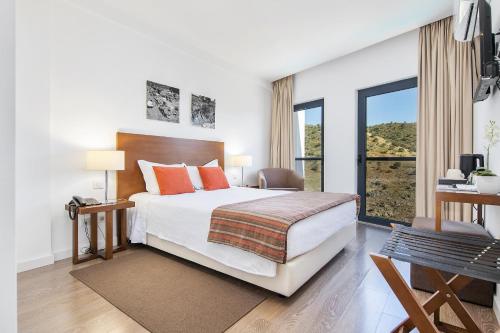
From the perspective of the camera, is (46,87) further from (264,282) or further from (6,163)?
(264,282)

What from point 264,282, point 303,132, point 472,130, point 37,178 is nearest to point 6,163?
point 264,282

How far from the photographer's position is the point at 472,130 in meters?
2.87

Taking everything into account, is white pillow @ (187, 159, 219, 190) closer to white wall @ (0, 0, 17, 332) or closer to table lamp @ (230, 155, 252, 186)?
table lamp @ (230, 155, 252, 186)

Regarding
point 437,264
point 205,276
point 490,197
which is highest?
point 490,197

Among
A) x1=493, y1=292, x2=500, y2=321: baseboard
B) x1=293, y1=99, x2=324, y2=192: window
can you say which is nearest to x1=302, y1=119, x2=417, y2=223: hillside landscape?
x1=293, y1=99, x2=324, y2=192: window

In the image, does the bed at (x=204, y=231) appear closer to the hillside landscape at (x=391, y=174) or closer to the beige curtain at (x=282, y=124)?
the hillside landscape at (x=391, y=174)

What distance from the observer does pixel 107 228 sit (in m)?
2.50

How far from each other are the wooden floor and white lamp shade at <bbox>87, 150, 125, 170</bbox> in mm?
1041

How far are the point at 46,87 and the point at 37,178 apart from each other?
2.99 ft

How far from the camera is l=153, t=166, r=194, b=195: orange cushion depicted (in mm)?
2961

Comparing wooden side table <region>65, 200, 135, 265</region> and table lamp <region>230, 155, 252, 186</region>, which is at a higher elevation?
table lamp <region>230, 155, 252, 186</region>

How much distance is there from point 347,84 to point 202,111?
101 inches

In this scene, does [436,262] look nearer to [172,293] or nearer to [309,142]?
[172,293]

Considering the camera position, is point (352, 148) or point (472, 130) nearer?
point (472, 130)
